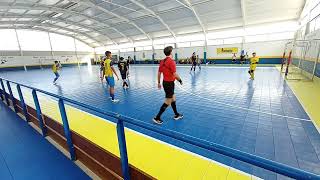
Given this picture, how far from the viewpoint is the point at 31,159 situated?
372 centimetres

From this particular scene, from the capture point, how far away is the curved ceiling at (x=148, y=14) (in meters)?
19.9

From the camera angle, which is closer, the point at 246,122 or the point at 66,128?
the point at 66,128

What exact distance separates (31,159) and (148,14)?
2518cm

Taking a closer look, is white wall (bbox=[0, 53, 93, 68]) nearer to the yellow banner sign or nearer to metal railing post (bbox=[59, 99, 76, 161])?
the yellow banner sign

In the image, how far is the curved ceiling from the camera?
1991 cm

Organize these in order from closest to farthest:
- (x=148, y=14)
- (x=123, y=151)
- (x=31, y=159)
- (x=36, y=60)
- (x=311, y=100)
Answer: (x=123, y=151) → (x=31, y=159) → (x=311, y=100) → (x=148, y=14) → (x=36, y=60)

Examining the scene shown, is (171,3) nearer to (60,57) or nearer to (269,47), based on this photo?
(269,47)

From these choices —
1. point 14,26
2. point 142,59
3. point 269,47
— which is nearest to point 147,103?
point 269,47

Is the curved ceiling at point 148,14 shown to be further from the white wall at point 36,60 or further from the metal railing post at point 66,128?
the metal railing post at point 66,128

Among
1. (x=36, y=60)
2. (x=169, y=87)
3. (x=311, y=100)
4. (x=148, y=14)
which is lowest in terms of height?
(x=311, y=100)

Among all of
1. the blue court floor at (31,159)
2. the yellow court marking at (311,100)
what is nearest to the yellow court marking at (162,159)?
the blue court floor at (31,159)

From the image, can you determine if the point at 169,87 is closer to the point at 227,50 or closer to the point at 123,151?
the point at 123,151

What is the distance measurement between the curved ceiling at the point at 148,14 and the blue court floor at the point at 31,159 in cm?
2069

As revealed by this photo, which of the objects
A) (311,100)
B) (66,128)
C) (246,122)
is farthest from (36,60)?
(311,100)
